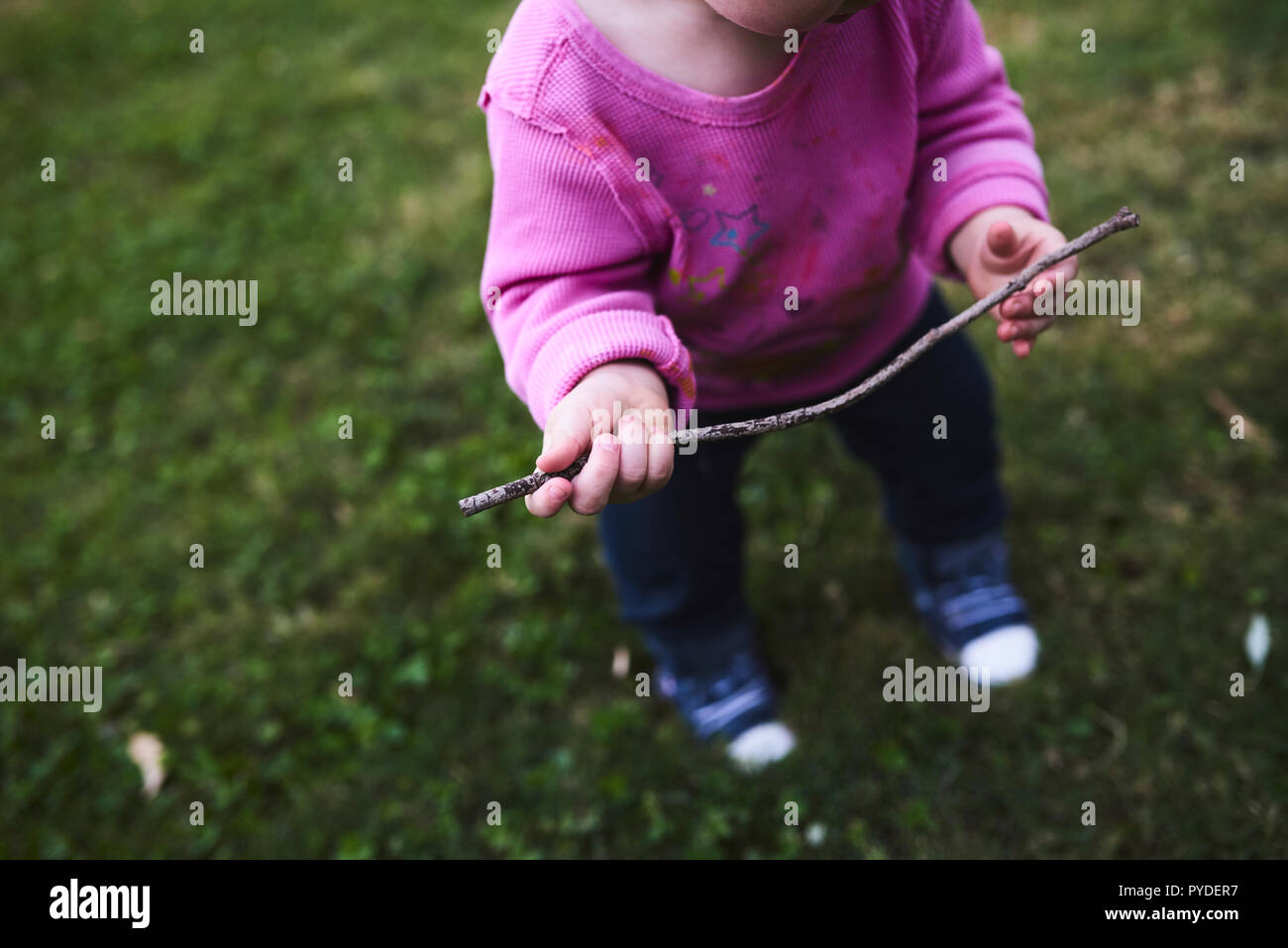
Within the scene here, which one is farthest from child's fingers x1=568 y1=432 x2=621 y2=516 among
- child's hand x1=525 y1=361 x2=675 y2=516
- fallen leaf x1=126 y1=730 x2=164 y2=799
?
fallen leaf x1=126 y1=730 x2=164 y2=799

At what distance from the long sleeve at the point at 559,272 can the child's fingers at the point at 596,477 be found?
16cm

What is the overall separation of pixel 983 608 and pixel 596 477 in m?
1.45

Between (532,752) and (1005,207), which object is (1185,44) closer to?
(1005,207)

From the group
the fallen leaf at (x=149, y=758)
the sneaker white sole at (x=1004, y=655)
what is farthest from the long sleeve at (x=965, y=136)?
the fallen leaf at (x=149, y=758)

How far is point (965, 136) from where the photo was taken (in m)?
1.66

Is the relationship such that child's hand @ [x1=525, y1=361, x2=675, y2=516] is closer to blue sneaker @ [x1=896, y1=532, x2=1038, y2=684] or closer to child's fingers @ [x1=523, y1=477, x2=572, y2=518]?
child's fingers @ [x1=523, y1=477, x2=572, y2=518]

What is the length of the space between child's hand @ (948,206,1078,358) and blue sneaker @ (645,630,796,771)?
1013 mm

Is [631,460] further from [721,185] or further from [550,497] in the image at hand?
[721,185]

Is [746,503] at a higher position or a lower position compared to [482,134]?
lower

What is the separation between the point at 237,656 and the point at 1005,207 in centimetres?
228

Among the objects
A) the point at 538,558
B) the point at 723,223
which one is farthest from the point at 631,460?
the point at 538,558

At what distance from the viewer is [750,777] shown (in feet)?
7.23

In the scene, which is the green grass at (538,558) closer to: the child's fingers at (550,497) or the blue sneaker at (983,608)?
the blue sneaker at (983,608)

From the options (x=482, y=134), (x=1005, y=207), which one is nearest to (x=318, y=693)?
(x=1005, y=207)
